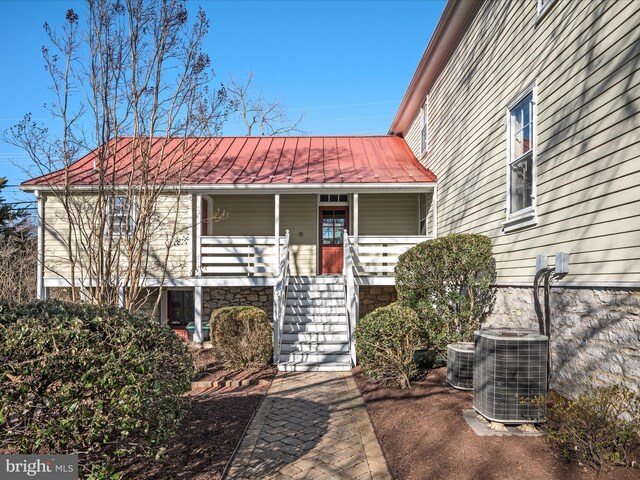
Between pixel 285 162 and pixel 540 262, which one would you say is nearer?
pixel 540 262

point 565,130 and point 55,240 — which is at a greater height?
point 565,130

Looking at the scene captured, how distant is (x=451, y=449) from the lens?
4.01 m

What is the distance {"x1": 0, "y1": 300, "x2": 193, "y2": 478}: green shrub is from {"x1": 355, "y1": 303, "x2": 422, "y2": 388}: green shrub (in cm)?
357

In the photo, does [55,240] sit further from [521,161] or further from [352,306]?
[521,161]

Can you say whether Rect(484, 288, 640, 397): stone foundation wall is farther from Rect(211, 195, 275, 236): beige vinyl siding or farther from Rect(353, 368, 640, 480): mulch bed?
Rect(211, 195, 275, 236): beige vinyl siding

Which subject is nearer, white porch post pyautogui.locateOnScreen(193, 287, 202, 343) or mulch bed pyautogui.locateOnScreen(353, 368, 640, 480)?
mulch bed pyautogui.locateOnScreen(353, 368, 640, 480)

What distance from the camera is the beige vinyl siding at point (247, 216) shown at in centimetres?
1245

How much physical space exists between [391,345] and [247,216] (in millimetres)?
7402

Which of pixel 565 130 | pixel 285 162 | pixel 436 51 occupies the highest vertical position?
pixel 436 51

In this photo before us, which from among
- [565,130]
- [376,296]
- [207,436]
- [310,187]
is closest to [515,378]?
[565,130]

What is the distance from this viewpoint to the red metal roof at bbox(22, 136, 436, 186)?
10805 millimetres

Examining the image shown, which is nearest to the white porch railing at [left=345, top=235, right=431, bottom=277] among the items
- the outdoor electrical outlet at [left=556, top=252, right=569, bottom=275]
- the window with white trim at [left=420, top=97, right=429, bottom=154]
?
the window with white trim at [left=420, top=97, right=429, bottom=154]

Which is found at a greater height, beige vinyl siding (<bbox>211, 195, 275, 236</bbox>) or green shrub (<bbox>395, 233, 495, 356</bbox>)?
beige vinyl siding (<bbox>211, 195, 275, 236</bbox>)

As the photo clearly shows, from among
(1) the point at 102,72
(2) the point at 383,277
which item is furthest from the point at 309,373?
(1) the point at 102,72
